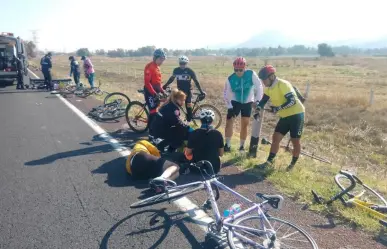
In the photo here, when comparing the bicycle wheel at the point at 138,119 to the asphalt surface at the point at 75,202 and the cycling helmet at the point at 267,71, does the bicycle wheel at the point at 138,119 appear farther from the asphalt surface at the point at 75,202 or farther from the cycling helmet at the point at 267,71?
the cycling helmet at the point at 267,71

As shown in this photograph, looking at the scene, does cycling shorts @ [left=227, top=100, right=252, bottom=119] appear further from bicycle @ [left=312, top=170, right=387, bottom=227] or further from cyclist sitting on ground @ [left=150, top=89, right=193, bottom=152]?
bicycle @ [left=312, top=170, right=387, bottom=227]

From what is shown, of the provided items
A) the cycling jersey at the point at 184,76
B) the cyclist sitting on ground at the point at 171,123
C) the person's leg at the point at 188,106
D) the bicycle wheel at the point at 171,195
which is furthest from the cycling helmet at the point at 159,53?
the bicycle wheel at the point at 171,195

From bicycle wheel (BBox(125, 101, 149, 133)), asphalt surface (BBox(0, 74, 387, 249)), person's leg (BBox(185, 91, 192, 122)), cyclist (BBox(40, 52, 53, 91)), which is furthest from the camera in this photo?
cyclist (BBox(40, 52, 53, 91))

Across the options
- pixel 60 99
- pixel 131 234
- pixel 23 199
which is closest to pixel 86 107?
pixel 60 99

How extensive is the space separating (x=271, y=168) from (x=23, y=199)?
397 centimetres

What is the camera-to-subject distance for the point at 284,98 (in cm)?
588

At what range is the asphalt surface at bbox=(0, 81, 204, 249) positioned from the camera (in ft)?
12.0

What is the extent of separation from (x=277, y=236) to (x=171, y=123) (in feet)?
10.5

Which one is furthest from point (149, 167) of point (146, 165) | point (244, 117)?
point (244, 117)

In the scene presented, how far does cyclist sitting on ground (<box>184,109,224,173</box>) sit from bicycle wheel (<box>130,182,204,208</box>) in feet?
3.68

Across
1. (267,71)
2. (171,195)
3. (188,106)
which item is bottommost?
(171,195)

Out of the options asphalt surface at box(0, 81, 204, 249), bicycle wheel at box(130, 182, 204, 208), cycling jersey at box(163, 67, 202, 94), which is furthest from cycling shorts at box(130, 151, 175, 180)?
cycling jersey at box(163, 67, 202, 94)

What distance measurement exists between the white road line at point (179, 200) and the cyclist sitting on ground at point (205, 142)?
75 centimetres

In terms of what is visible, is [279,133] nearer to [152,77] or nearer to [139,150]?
[139,150]
